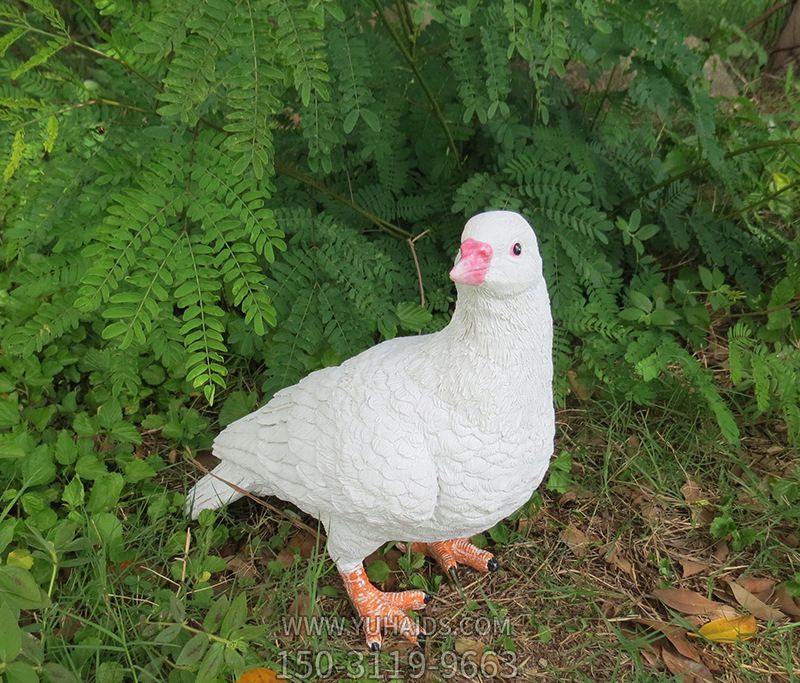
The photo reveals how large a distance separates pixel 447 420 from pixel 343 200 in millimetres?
1052

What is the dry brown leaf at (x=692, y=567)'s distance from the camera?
2.24 m

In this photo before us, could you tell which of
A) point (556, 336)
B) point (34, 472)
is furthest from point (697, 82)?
point (34, 472)

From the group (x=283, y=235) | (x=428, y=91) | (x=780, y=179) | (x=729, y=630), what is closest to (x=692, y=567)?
(x=729, y=630)

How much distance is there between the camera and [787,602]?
2.14 m

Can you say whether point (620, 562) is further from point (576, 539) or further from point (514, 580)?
point (514, 580)

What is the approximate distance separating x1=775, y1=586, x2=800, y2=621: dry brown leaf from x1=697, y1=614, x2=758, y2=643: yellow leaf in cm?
14

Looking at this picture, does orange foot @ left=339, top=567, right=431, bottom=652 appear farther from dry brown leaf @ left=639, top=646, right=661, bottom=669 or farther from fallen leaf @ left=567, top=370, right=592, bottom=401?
fallen leaf @ left=567, top=370, right=592, bottom=401

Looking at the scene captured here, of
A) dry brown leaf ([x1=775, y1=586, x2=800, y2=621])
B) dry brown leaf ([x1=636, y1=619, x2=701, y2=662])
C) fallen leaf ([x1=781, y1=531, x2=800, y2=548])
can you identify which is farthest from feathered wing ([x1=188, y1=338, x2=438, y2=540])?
fallen leaf ([x1=781, y1=531, x2=800, y2=548])

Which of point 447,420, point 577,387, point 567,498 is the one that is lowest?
point 567,498

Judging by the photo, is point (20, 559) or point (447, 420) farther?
point (20, 559)

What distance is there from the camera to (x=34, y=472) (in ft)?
7.06

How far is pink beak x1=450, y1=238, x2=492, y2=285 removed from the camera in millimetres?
1432

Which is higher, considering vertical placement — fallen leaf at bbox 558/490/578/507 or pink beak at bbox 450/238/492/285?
pink beak at bbox 450/238/492/285

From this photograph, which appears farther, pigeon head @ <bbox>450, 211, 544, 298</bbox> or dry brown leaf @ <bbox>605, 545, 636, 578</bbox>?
dry brown leaf @ <bbox>605, 545, 636, 578</bbox>
